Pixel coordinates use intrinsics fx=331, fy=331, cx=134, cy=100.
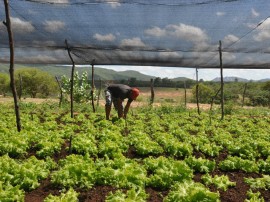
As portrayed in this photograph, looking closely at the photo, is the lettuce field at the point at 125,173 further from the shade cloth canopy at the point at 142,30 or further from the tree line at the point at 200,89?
the tree line at the point at 200,89

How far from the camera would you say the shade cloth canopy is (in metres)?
9.27

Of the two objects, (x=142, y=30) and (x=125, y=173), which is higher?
(x=142, y=30)

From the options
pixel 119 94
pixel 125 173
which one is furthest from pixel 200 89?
pixel 125 173

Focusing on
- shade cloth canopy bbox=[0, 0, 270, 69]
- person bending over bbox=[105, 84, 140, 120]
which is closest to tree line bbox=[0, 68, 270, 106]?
shade cloth canopy bbox=[0, 0, 270, 69]

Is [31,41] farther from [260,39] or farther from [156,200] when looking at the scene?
[156,200]

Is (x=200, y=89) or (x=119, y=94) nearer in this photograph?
(x=119, y=94)

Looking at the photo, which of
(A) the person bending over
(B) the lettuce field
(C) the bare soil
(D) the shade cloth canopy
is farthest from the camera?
(A) the person bending over

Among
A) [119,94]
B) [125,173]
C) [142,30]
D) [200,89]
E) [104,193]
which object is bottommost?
[104,193]

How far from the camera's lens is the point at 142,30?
10844 mm

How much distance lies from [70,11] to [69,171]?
5.84 m

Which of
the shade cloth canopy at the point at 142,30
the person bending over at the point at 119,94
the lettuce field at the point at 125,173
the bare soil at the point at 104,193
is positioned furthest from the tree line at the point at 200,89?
the bare soil at the point at 104,193

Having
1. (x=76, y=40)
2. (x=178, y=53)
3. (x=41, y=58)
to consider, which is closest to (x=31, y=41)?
(x=76, y=40)

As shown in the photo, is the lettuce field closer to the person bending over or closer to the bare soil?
the bare soil

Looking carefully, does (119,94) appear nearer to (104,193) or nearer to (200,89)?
(104,193)
